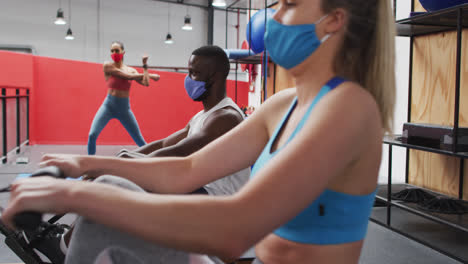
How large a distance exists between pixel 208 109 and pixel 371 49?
58.1 inches

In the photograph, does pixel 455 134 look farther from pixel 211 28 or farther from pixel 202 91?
pixel 211 28

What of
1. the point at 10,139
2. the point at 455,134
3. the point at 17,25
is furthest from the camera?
the point at 17,25

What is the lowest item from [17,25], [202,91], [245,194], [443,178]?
[443,178]

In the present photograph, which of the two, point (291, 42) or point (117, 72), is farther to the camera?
point (117, 72)

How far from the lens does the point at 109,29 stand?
13.2 m

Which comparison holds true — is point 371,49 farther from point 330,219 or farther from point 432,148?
point 432,148

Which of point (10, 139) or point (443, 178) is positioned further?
point (10, 139)

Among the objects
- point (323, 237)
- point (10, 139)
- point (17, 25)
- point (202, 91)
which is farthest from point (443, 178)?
point (17, 25)

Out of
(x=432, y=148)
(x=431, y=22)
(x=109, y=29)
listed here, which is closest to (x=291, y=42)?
(x=432, y=148)

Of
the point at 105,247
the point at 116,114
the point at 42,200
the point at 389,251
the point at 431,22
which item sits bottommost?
the point at 389,251

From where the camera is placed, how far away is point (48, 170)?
803 millimetres

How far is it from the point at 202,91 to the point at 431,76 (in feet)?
5.83

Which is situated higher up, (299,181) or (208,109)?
(208,109)

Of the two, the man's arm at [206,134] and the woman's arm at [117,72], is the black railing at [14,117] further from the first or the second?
the man's arm at [206,134]
